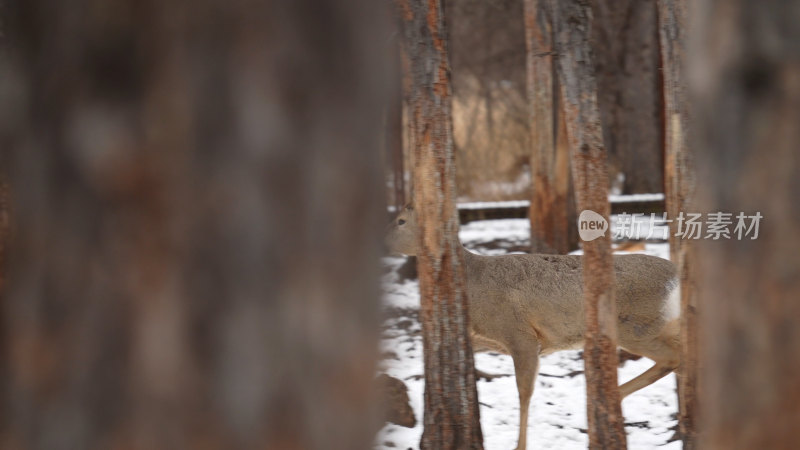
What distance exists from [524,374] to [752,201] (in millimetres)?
5042

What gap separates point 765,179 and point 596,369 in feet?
12.1

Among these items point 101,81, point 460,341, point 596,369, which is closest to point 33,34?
point 101,81

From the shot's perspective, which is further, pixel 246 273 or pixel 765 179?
pixel 765 179

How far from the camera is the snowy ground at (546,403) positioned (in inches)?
229

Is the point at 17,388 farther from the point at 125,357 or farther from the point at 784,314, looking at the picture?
the point at 784,314

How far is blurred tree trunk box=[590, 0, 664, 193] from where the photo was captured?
15.9 m

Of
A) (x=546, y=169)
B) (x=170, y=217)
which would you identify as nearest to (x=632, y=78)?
(x=546, y=169)

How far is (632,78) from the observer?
16062mm

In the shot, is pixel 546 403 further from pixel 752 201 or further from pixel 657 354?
pixel 752 201

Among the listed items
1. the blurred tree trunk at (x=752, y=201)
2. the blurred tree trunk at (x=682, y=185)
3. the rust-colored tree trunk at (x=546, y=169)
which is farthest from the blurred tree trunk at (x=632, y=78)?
the blurred tree trunk at (x=752, y=201)

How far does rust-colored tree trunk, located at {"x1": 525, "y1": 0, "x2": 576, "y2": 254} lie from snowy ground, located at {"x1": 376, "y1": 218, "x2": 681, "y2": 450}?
8.23ft

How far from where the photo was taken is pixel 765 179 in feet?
2.78

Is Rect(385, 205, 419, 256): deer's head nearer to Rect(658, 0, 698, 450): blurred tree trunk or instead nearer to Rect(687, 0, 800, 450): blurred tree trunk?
Rect(658, 0, 698, 450): blurred tree trunk

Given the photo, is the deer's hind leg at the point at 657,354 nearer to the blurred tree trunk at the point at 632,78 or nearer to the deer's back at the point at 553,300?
the deer's back at the point at 553,300
